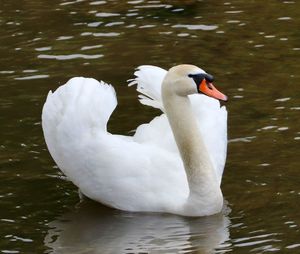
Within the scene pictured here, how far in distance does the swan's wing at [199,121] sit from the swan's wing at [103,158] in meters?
0.25

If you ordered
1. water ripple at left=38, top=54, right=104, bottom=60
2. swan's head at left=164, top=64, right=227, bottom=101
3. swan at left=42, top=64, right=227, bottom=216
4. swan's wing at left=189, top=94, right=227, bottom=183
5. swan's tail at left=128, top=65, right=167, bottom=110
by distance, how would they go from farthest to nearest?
water ripple at left=38, top=54, right=104, bottom=60 → swan's tail at left=128, top=65, right=167, bottom=110 → swan's wing at left=189, top=94, right=227, bottom=183 → swan at left=42, top=64, right=227, bottom=216 → swan's head at left=164, top=64, right=227, bottom=101

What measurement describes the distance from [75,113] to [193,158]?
3.31ft

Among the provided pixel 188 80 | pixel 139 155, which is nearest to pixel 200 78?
pixel 188 80

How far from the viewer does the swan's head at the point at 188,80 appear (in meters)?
9.67

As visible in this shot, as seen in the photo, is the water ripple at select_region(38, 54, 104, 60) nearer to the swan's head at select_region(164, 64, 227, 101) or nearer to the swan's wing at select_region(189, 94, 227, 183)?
the swan's wing at select_region(189, 94, 227, 183)

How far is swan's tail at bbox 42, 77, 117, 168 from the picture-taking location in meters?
10.0

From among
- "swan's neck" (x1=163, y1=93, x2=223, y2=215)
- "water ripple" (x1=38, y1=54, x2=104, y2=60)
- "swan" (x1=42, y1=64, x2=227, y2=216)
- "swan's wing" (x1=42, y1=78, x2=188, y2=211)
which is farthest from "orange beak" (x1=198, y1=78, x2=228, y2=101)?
"water ripple" (x1=38, y1=54, x2=104, y2=60)

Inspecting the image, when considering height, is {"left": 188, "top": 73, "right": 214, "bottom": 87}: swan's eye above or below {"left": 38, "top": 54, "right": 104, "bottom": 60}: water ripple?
above

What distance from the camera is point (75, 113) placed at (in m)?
10.0

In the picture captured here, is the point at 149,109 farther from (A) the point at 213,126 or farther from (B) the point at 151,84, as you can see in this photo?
(A) the point at 213,126

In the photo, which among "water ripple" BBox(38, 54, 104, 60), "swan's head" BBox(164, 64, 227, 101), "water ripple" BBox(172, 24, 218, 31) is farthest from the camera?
"water ripple" BBox(172, 24, 218, 31)

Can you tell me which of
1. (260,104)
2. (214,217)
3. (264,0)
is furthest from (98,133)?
(264,0)

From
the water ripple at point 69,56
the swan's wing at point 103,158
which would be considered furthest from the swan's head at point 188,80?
the water ripple at point 69,56

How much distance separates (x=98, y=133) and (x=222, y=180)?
1.21m
